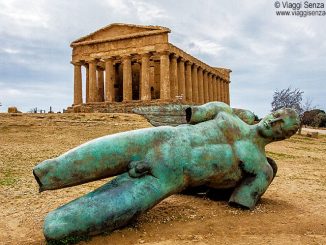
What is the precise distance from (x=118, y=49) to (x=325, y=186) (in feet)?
106

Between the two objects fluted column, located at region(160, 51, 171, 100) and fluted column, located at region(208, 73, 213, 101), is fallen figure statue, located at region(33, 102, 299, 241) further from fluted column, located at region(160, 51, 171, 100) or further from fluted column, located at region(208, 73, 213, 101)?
fluted column, located at region(208, 73, 213, 101)

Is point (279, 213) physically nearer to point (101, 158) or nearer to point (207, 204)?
point (207, 204)

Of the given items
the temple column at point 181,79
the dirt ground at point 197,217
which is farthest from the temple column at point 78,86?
the dirt ground at point 197,217

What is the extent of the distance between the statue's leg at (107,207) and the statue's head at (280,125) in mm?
1710

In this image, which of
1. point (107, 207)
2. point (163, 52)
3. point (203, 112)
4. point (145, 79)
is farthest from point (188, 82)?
point (107, 207)

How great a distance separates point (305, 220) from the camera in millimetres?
5285

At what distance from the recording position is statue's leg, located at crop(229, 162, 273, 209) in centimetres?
536

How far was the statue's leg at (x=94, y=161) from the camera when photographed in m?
4.25

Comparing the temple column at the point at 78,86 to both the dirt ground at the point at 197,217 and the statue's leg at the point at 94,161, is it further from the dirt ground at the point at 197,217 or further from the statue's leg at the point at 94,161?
the statue's leg at the point at 94,161

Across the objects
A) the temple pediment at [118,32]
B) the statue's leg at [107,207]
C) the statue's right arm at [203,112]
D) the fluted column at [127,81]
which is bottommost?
the statue's leg at [107,207]

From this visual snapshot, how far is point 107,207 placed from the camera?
166 inches

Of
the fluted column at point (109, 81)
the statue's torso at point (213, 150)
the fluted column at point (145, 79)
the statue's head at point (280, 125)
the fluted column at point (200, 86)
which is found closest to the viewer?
the statue's torso at point (213, 150)

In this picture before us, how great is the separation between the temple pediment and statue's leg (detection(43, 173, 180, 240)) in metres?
32.5

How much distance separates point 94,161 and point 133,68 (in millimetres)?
41238
